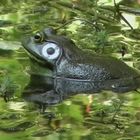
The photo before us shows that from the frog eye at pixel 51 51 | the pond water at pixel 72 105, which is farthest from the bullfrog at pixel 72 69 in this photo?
Result: the pond water at pixel 72 105

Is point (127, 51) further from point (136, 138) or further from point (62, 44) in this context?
point (136, 138)

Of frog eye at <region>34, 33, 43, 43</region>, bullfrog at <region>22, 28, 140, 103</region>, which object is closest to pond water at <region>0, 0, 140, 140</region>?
bullfrog at <region>22, 28, 140, 103</region>

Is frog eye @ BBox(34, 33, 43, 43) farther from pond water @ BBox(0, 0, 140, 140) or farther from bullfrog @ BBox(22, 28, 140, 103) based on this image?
pond water @ BBox(0, 0, 140, 140)

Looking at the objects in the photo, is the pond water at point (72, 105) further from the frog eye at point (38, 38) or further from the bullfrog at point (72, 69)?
the frog eye at point (38, 38)

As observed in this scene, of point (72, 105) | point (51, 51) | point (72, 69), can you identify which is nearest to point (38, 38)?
point (51, 51)

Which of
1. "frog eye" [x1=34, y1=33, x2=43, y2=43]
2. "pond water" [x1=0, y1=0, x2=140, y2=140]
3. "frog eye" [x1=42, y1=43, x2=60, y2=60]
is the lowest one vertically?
"pond water" [x1=0, y1=0, x2=140, y2=140]

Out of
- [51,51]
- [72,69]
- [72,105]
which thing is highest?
[51,51]

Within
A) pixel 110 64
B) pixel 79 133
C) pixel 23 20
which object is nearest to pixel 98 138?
pixel 79 133

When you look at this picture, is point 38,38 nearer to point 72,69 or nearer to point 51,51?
point 51,51
